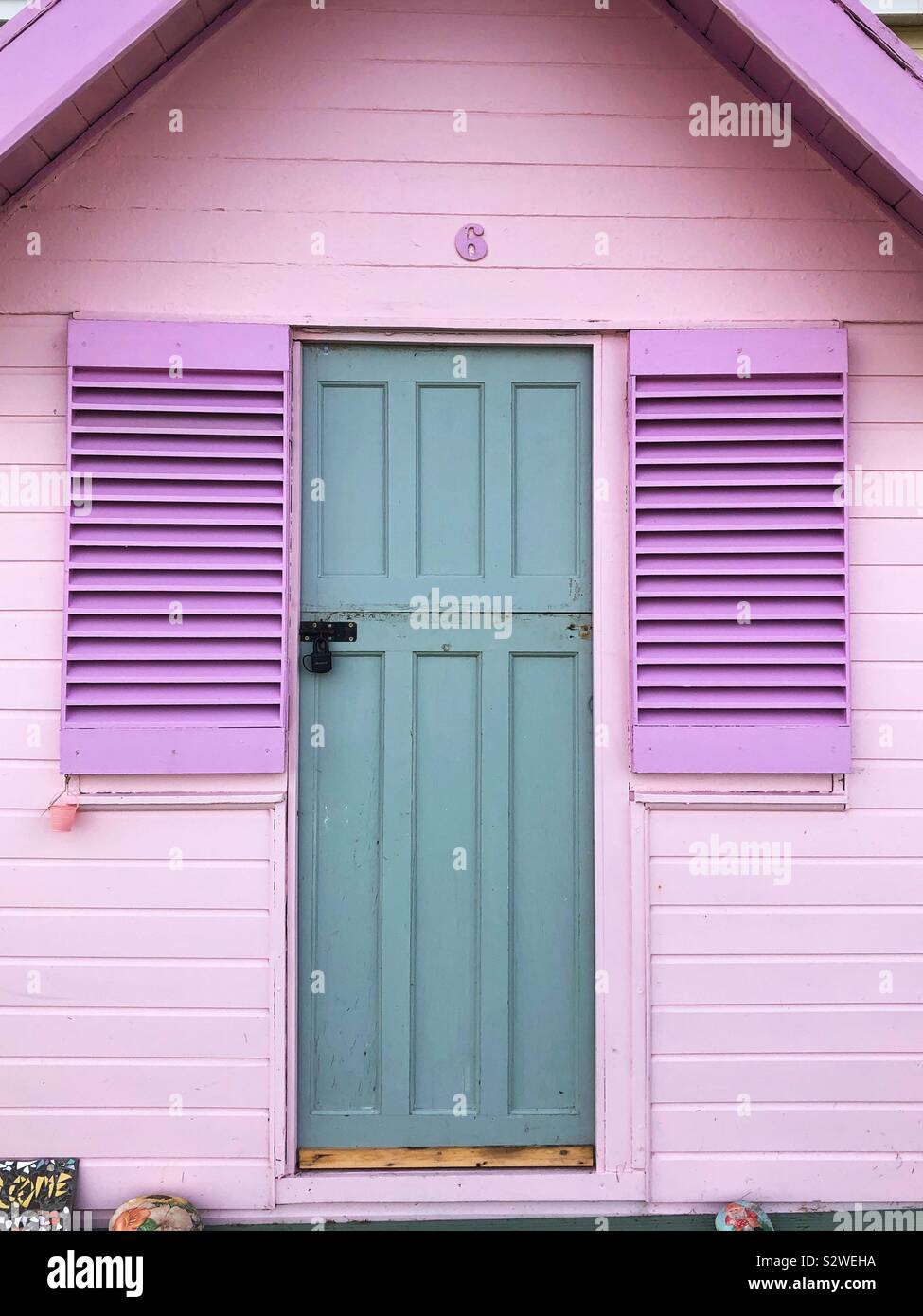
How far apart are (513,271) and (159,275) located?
118cm

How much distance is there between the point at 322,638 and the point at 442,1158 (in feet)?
5.96

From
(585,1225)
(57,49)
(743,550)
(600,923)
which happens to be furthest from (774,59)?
(585,1225)

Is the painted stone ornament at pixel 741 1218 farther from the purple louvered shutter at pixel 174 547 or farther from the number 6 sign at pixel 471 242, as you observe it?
the number 6 sign at pixel 471 242

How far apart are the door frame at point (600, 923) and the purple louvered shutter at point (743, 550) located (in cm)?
9

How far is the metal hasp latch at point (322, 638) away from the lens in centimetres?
343

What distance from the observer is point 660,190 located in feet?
11.2

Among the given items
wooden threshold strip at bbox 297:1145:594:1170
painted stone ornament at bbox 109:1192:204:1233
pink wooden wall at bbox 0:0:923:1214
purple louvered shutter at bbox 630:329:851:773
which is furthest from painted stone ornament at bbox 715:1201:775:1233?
painted stone ornament at bbox 109:1192:204:1233

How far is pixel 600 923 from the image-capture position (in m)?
3.42

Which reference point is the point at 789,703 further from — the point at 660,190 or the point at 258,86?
the point at 258,86

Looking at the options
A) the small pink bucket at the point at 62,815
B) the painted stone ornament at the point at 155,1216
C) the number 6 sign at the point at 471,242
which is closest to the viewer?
the painted stone ornament at the point at 155,1216

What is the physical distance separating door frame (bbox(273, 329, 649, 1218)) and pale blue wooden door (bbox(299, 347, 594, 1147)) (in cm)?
6

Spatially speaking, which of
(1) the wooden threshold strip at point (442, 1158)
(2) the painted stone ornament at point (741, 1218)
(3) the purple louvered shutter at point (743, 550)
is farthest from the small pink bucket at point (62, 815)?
(2) the painted stone ornament at point (741, 1218)

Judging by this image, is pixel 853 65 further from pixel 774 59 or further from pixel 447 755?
pixel 447 755

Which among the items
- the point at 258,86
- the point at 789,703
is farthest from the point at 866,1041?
the point at 258,86
